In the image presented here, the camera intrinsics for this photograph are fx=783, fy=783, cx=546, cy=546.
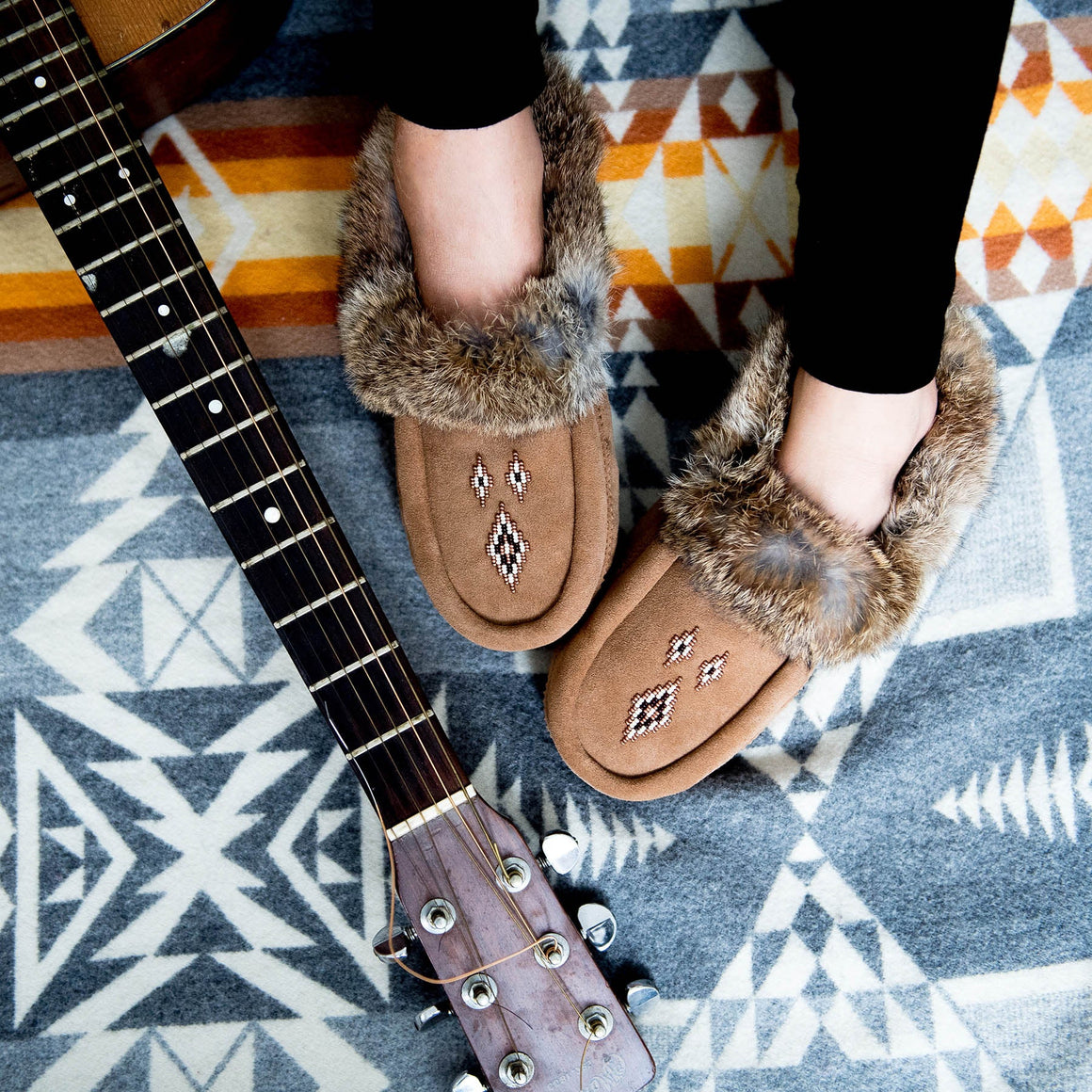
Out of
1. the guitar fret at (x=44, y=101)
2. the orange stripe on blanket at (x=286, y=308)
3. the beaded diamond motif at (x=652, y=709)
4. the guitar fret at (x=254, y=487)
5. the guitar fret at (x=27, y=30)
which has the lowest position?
the beaded diamond motif at (x=652, y=709)

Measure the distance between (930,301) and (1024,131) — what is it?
40cm

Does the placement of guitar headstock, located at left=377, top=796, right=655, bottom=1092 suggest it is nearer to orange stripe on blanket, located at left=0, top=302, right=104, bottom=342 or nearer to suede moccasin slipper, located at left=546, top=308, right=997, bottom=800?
suede moccasin slipper, located at left=546, top=308, right=997, bottom=800

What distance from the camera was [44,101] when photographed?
602 millimetres

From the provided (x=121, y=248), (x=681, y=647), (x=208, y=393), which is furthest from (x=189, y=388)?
(x=681, y=647)

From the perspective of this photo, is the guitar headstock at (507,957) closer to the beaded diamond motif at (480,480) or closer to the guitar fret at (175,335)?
the beaded diamond motif at (480,480)

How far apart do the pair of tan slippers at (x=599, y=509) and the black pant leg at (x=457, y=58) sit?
0.11 m

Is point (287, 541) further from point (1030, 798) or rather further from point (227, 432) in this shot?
point (1030, 798)

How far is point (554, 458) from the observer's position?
2.15 ft

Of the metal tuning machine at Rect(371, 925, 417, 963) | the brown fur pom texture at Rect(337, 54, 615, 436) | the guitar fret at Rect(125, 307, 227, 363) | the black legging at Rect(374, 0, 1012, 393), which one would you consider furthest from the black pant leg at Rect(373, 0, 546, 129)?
the metal tuning machine at Rect(371, 925, 417, 963)

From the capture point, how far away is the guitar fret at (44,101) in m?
0.60

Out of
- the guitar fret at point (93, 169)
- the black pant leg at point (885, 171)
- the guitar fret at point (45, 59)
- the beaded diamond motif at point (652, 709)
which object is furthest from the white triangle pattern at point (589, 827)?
the guitar fret at point (45, 59)

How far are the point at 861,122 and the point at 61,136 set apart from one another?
0.59m

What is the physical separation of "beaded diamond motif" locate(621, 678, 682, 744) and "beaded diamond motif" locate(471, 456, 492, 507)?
214 mm

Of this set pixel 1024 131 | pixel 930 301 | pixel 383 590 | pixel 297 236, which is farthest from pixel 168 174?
pixel 1024 131
